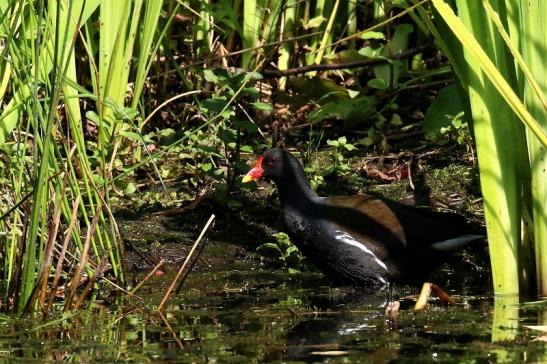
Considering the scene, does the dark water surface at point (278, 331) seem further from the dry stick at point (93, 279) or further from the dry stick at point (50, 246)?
the dry stick at point (50, 246)

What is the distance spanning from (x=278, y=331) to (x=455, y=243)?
1.77m

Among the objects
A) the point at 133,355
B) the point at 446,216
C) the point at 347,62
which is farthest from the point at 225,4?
the point at 133,355

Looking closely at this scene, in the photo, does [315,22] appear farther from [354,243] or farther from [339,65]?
[354,243]

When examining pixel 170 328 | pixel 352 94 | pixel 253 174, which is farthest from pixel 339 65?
pixel 170 328

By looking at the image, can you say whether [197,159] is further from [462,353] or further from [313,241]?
[462,353]

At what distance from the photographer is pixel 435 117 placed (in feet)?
22.6

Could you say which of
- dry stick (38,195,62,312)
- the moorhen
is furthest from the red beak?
dry stick (38,195,62,312)

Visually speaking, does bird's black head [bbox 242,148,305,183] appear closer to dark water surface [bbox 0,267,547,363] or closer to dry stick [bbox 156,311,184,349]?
dark water surface [bbox 0,267,547,363]

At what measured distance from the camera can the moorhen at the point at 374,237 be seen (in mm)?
5772

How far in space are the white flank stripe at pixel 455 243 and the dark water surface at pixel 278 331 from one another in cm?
42

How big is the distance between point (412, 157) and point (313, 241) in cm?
116

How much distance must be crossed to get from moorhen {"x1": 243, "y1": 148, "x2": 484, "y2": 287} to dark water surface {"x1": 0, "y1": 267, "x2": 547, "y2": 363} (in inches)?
22.2

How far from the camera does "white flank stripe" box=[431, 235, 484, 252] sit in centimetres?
562

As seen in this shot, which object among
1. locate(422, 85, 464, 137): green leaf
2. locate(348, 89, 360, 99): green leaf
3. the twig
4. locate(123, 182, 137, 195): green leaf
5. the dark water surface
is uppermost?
the twig
